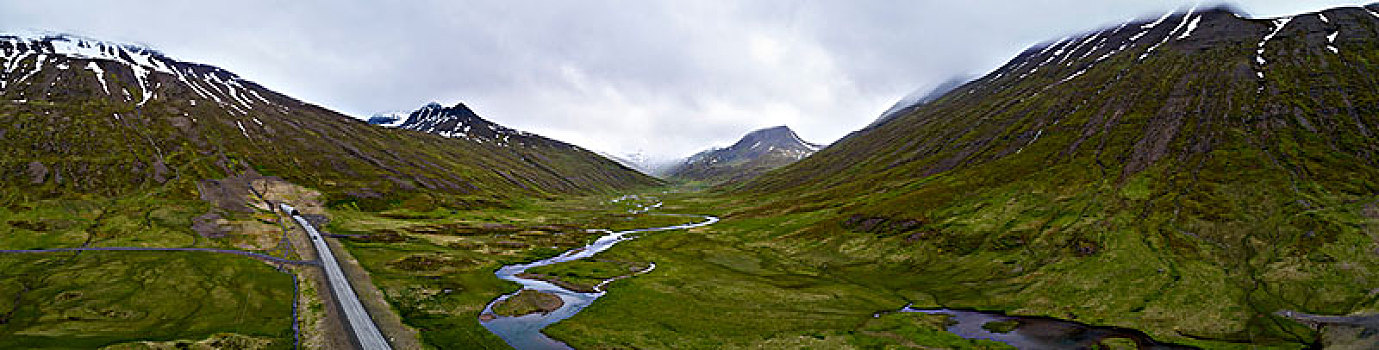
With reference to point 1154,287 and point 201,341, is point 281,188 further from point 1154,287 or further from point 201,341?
point 1154,287

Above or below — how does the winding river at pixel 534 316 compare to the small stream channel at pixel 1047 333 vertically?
above

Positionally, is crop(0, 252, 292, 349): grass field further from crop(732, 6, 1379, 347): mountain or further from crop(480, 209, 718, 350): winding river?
crop(732, 6, 1379, 347): mountain

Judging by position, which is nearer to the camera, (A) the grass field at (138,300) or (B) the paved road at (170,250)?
(A) the grass field at (138,300)

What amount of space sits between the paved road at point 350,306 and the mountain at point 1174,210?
3015 inches

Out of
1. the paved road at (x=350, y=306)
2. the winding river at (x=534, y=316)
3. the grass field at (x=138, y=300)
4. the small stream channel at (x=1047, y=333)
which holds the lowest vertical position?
the small stream channel at (x=1047, y=333)

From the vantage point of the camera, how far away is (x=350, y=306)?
72688 mm

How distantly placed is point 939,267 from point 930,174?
98.7 metres

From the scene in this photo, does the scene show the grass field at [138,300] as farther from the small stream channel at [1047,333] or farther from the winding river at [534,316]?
the small stream channel at [1047,333]

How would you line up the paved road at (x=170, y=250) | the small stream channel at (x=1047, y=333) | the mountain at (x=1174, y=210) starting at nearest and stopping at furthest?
the small stream channel at (x=1047, y=333) → the mountain at (x=1174, y=210) → the paved road at (x=170, y=250)

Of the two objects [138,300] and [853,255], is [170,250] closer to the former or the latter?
[138,300]

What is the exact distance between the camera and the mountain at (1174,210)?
70000 millimetres

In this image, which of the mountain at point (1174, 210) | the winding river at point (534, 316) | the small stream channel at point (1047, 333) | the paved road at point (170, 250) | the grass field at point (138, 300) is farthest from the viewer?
the paved road at point (170, 250)

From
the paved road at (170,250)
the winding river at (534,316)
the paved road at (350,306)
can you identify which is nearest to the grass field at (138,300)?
the paved road at (170,250)

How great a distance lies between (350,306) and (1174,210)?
138 meters
